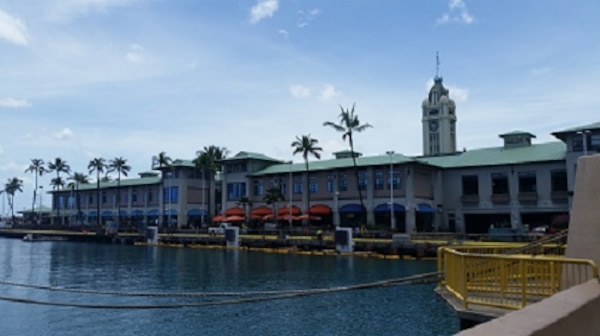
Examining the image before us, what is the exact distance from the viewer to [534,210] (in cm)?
5738

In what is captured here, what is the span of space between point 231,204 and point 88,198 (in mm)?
42252

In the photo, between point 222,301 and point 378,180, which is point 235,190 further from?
point 222,301

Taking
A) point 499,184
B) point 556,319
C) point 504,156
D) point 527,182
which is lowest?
point 556,319

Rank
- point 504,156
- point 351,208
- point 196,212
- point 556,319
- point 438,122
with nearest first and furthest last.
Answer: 1. point 556,319
2. point 504,156
3. point 351,208
4. point 196,212
5. point 438,122

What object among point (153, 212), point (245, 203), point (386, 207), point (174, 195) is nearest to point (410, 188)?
point (386, 207)

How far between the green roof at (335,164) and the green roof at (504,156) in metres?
6.01

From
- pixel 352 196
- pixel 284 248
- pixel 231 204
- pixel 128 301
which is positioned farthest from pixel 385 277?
pixel 231 204

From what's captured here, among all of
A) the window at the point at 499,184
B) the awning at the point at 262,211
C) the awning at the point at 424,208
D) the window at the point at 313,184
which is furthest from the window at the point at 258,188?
the window at the point at 499,184

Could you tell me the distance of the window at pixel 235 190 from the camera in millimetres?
79625

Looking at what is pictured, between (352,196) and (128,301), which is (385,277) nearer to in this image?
(128,301)

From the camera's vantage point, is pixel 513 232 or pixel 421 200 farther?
pixel 421 200

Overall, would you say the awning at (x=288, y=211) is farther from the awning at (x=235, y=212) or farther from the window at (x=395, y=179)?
the window at (x=395, y=179)

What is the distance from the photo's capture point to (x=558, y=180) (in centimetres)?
5603

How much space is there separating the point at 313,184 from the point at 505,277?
60.5 metres
